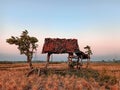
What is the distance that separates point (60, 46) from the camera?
3394cm

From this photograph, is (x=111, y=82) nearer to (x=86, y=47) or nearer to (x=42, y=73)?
(x=42, y=73)

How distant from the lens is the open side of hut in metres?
33.4

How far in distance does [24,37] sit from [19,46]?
1826mm

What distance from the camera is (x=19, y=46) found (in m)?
44.5

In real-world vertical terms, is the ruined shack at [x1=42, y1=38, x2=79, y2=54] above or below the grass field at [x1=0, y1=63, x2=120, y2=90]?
above

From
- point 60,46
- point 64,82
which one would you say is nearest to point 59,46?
point 60,46

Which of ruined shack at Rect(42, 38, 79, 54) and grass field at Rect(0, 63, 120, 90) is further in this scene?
ruined shack at Rect(42, 38, 79, 54)

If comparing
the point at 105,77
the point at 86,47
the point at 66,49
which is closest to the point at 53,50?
the point at 66,49

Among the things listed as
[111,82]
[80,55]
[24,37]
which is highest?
[24,37]

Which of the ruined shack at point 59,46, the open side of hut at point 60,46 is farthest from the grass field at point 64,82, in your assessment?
the ruined shack at point 59,46

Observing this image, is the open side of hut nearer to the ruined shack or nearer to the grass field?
the ruined shack

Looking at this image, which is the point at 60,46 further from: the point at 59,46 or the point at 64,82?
the point at 64,82

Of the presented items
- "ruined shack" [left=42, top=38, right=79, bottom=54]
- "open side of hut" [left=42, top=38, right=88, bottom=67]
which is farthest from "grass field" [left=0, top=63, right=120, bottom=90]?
"ruined shack" [left=42, top=38, right=79, bottom=54]

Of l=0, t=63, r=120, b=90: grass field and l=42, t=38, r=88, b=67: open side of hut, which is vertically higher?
l=42, t=38, r=88, b=67: open side of hut
